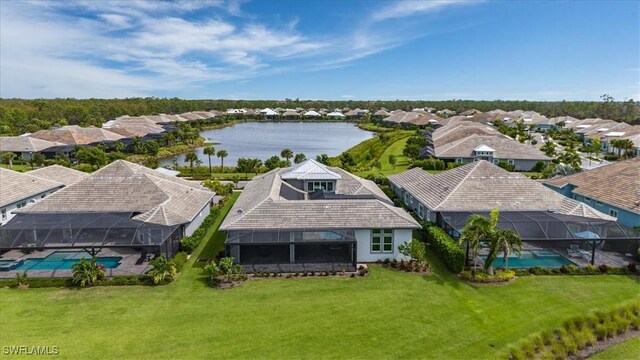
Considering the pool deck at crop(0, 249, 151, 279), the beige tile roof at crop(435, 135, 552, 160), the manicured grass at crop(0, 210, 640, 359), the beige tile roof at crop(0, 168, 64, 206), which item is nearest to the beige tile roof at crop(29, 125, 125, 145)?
the beige tile roof at crop(0, 168, 64, 206)

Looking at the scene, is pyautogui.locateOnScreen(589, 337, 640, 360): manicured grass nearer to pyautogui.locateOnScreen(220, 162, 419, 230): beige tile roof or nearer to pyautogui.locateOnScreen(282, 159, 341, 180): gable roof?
pyautogui.locateOnScreen(220, 162, 419, 230): beige tile roof

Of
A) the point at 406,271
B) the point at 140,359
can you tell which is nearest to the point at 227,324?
the point at 140,359

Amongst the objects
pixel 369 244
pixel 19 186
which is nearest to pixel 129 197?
pixel 19 186

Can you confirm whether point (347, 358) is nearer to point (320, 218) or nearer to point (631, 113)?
point (320, 218)

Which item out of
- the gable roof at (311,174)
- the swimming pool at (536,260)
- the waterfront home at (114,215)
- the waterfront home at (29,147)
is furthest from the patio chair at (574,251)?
the waterfront home at (29,147)

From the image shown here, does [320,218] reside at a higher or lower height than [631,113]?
lower

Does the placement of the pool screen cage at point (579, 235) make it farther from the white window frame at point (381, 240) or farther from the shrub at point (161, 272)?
the shrub at point (161, 272)
